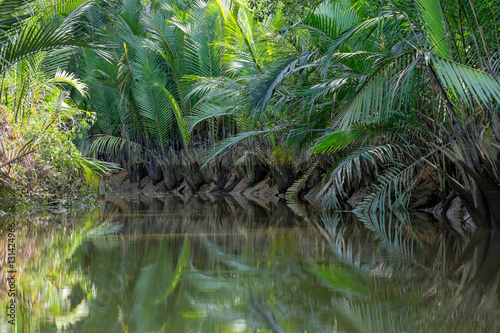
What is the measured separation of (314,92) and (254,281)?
4.17m

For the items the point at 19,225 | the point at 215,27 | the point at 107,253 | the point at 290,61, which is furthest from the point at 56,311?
the point at 215,27

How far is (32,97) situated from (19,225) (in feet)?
12.9

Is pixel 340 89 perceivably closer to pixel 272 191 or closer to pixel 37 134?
pixel 37 134

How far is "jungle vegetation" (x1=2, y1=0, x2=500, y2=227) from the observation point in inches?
187

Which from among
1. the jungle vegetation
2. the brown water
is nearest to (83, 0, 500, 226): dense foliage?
the jungle vegetation

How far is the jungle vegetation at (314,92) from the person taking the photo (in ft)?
15.6

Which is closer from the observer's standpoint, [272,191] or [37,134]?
[37,134]

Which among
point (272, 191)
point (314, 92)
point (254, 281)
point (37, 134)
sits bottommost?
point (254, 281)

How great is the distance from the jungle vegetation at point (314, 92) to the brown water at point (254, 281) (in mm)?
1125

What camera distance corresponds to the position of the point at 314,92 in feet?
21.7

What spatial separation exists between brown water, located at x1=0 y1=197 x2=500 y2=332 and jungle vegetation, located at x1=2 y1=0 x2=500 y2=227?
1125 mm

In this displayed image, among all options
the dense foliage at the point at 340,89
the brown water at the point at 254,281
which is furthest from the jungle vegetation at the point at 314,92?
the brown water at the point at 254,281

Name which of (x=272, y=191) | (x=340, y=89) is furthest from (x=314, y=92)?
(x=272, y=191)

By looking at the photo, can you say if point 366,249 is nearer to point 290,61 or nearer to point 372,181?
point 290,61
